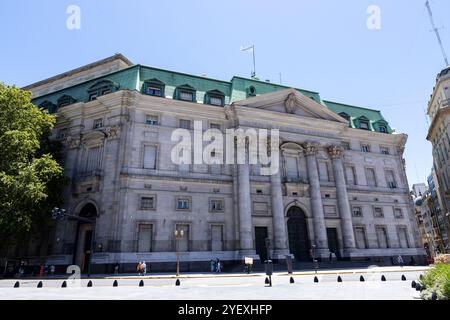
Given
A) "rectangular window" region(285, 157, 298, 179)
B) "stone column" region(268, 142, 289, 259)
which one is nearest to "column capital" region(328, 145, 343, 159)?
"rectangular window" region(285, 157, 298, 179)

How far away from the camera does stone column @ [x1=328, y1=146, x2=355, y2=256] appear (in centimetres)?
3616

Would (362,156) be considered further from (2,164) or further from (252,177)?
(2,164)

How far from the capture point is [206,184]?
33000 millimetres

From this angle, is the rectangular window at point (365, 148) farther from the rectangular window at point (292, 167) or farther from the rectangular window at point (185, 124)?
the rectangular window at point (185, 124)

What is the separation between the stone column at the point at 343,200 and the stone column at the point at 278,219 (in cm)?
833

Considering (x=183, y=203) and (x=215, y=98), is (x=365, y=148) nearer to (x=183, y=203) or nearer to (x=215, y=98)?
(x=215, y=98)

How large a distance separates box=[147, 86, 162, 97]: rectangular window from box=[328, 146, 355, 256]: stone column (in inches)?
898

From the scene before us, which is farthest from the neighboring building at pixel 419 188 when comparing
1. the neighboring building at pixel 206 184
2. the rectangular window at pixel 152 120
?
the rectangular window at pixel 152 120

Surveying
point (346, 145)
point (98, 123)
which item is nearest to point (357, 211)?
point (346, 145)

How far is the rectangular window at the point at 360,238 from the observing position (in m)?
38.3

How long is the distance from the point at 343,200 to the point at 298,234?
24.5ft

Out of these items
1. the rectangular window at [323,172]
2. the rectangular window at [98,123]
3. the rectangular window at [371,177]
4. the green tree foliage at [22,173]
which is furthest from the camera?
the rectangular window at [371,177]
